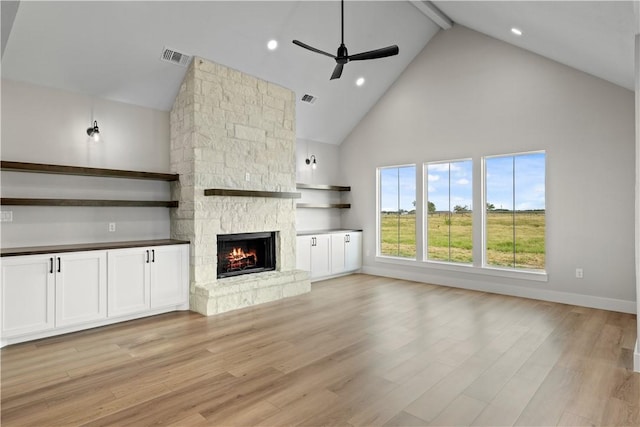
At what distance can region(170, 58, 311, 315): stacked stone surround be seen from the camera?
200 inches

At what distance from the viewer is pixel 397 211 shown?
24.5ft

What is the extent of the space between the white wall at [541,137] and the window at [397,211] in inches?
11.6

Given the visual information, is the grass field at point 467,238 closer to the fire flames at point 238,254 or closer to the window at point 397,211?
the window at point 397,211

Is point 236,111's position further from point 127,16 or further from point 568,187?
point 568,187

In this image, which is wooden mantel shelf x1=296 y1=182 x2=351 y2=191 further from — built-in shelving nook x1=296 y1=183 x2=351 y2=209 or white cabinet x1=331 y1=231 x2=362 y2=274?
white cabinet x1=331 y1=231 x2=362 y2=274

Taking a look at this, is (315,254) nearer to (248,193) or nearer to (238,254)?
(238,254)

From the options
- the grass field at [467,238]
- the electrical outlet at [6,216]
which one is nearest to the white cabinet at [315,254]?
the grass field at [467,238]

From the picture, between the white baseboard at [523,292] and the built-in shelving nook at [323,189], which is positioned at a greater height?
the built-in shelving nook at [323,189]

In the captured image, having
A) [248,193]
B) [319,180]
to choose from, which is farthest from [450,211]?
[248,193]

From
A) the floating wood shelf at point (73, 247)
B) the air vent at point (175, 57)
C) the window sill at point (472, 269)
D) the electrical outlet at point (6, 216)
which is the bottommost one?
the window sill at point (472, 269)

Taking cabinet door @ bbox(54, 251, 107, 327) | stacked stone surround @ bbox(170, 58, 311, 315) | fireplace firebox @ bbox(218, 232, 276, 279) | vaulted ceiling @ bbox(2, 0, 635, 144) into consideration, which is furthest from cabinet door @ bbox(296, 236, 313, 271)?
cabinet door @ bbox(54, 251, 107, 327)

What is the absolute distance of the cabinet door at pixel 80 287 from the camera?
3977mm

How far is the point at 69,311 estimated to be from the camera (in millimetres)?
4035

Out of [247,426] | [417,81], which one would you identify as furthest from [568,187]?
[247,426]
